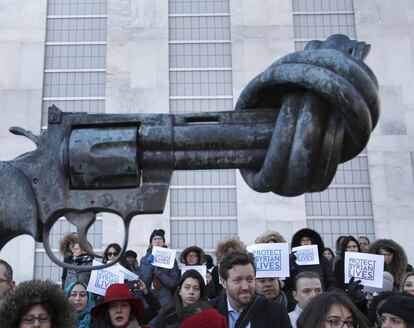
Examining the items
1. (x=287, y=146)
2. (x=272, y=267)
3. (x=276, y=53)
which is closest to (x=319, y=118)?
(x=287, y=146)

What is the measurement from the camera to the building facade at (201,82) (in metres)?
14.5

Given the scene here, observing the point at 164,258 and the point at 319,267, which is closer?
the point at 319,267

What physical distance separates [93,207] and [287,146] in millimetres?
927

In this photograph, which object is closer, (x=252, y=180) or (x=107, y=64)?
(x=252, y=180)

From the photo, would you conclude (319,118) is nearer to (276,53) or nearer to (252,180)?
(252,180)

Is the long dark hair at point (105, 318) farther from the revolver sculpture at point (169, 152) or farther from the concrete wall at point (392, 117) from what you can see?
the concrete wall at point (392, 117)

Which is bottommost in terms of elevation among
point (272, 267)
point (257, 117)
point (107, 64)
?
point (272, 267)

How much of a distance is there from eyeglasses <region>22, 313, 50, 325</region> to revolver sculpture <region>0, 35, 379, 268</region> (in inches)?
65.5

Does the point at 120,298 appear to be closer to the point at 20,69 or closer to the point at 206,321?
the point at 206,321

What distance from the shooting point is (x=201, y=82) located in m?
16.1

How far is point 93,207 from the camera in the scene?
262 centimetres

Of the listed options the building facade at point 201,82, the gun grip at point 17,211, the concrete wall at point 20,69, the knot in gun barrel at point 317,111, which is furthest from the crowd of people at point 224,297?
the concrete wall at point 20,69

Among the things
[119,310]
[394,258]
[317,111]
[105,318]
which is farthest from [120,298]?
[394,258]

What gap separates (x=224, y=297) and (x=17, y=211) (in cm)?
305
